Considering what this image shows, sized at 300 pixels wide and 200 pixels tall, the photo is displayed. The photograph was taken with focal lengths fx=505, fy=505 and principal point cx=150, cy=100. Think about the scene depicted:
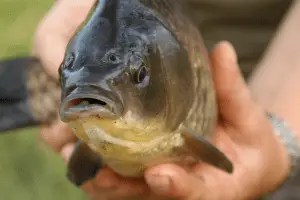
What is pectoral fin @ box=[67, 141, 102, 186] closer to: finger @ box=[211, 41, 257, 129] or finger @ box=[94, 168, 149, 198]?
finger @ box=[94, 168, 149, 198]

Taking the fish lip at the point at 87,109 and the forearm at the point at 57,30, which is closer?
the fish lip at the point at 87,109

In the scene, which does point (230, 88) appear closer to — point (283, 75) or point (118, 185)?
point (118, 185)

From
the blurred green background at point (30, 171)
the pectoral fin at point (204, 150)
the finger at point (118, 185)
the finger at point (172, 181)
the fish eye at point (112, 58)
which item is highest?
the fish eye at point (112, 58)

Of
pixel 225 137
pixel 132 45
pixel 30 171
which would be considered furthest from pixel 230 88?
pixel 30 171

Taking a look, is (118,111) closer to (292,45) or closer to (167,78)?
(167,78)

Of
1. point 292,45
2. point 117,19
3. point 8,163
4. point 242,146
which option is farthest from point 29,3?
point 117,19

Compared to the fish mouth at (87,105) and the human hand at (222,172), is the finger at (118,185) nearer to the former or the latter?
the human hand at (222,172)

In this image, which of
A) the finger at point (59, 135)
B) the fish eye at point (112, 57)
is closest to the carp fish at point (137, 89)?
the fish eye at point (112, 57)

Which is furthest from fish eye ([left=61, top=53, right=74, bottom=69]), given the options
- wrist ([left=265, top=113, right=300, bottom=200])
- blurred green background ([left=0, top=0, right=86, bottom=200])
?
blurred green background ([left=0, top=0, right=86, bottom=200])
